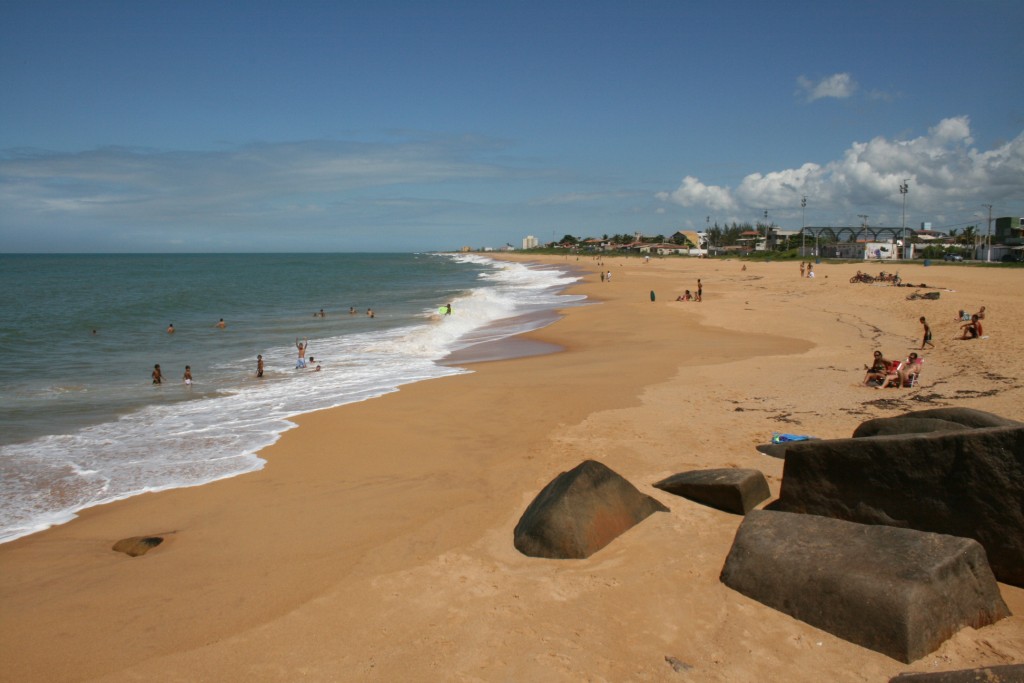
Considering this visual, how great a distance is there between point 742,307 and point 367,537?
27.3 meters

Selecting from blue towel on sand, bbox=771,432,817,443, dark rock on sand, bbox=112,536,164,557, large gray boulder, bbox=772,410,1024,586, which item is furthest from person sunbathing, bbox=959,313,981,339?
dark rock on sand, bbox=112,536,164,557

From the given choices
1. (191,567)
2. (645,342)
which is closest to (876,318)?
(645,342)

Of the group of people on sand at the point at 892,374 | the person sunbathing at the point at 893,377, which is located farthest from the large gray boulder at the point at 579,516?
the group of people on sand at the point at 892,374

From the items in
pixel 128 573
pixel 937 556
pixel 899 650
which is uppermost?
pixel 937 556

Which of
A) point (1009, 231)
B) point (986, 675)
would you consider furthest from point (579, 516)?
point (1009, 231)

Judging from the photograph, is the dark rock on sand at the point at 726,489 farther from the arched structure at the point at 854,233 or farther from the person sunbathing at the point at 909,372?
the arched structure at the point at 854,233

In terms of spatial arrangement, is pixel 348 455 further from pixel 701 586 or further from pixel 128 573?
pixel 701 586

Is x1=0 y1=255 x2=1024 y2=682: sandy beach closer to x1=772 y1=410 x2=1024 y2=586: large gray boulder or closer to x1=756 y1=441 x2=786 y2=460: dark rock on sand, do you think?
x1=756 y1=441 x2=786 y2=460: dark rock on sand

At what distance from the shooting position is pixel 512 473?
9.05 meters

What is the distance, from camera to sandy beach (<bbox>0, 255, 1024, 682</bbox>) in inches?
195

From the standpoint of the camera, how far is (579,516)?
21.3 ft

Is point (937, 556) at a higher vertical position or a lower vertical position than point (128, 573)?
higher

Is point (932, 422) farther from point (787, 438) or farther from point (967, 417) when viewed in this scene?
point (787, 438)

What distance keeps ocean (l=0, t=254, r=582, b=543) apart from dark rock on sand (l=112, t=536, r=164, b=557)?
1594 mm
